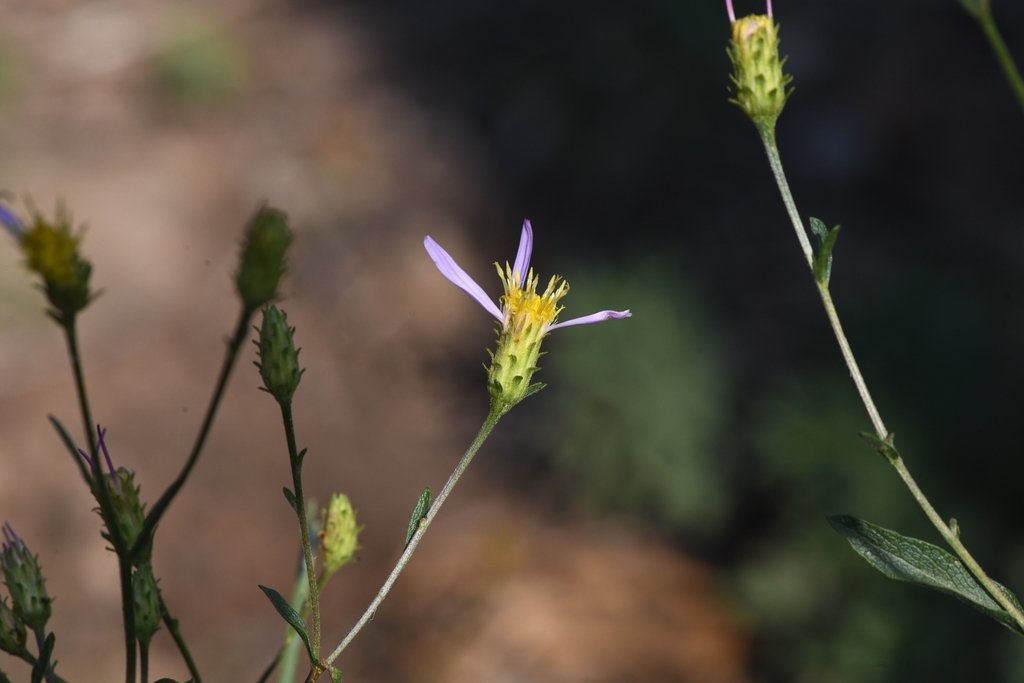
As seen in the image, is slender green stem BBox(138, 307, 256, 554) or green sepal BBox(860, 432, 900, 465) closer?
slender green stem BBox(138, 307, 256, 554)

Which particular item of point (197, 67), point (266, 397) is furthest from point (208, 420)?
point (197, 67)

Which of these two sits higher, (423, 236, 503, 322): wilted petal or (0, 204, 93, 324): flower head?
(0, 204, 93, 324): flower head

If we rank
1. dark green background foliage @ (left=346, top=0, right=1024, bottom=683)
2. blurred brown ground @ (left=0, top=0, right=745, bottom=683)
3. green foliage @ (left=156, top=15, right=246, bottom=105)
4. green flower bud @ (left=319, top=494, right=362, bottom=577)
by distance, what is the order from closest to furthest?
green flower bud @ (left=319, top=494, right=362, bottom=577) < dark green background foliage @ (left=346, top=0, right=1024, bottom=683) < blurred brown ground @ (left=0, top=0, right=745, bottom=683) < green foliage @ (left=156, top=15, right=246, bottom=105)

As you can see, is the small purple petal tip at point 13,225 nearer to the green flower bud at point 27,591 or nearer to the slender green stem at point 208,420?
the slender green stem at point 208,420

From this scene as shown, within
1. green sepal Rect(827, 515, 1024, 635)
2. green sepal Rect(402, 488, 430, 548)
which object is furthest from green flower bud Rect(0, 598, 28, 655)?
green sepal Rect(827, 515, 1024, 635)

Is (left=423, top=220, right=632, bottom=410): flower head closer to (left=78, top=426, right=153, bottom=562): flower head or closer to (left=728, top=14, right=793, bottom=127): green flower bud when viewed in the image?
(left=728, top=14, right=793, bottom=127): green flower bud

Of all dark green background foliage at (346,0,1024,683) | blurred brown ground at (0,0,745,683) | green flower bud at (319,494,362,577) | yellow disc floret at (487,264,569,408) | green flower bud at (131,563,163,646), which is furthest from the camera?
blurred brown ground at (0,0,745,683)

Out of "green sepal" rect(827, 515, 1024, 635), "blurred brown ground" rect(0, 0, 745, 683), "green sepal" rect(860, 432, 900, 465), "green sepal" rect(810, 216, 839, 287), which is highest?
"green sepal" rect(810, 216, 839, 287)

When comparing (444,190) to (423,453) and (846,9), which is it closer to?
(423,453)
